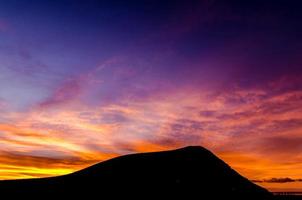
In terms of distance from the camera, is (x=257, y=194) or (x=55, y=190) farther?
(x=55, y=190)

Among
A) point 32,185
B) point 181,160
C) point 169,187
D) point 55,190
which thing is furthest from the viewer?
point 32,185

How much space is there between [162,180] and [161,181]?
104mm

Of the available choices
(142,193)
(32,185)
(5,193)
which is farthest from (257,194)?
(5,193)

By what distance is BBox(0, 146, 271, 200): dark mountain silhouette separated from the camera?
25344 mm

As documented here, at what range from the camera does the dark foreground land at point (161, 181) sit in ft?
83.1

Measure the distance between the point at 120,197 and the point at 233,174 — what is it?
8804 mm

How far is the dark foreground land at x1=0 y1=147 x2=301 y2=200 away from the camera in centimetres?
2534

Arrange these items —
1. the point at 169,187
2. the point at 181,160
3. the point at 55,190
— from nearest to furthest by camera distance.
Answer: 1. the point at 169,187
2. the point at 181,160
3. the point at 55,190

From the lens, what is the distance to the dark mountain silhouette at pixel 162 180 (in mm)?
25344

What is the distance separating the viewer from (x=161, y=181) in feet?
84.3

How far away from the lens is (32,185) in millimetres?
31000

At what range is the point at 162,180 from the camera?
25.7 metres

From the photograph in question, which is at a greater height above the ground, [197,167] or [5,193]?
[197,167]

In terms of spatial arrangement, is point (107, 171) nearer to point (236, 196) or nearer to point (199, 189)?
point (199, 189)
